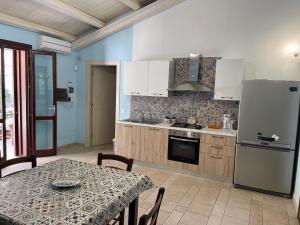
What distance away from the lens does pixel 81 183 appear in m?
1.73

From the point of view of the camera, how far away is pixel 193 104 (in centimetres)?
441

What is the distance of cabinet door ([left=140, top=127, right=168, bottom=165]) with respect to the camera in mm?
4180

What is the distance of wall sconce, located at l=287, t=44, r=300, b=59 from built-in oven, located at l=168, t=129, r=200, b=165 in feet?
6.49

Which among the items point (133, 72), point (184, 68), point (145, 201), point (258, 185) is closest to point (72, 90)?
point (133, 72)

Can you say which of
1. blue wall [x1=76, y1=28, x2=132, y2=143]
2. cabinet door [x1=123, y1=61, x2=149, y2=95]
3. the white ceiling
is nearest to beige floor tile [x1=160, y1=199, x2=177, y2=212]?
cabinet door [x1=123, y1=61, x2=149, y2=95]

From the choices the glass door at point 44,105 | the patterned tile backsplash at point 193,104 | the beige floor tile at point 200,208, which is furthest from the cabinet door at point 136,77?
the beige floor tile at point 200,208

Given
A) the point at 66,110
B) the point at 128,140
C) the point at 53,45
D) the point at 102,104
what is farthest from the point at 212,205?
the point at 53,45

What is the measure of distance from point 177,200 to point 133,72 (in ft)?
8.49

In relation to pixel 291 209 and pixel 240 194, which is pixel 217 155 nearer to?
pixel 240 194

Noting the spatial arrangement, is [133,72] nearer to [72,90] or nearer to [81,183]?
[72,90]

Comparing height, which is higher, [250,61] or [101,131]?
[250,61]

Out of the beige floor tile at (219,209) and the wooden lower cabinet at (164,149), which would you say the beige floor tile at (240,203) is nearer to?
the beige floor tile at (219,209)

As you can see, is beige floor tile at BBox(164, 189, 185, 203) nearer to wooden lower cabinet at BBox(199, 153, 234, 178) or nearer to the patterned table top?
wooden lower cabinet at BBox(199, 153, 234, 178)

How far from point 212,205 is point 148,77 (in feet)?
8.29
